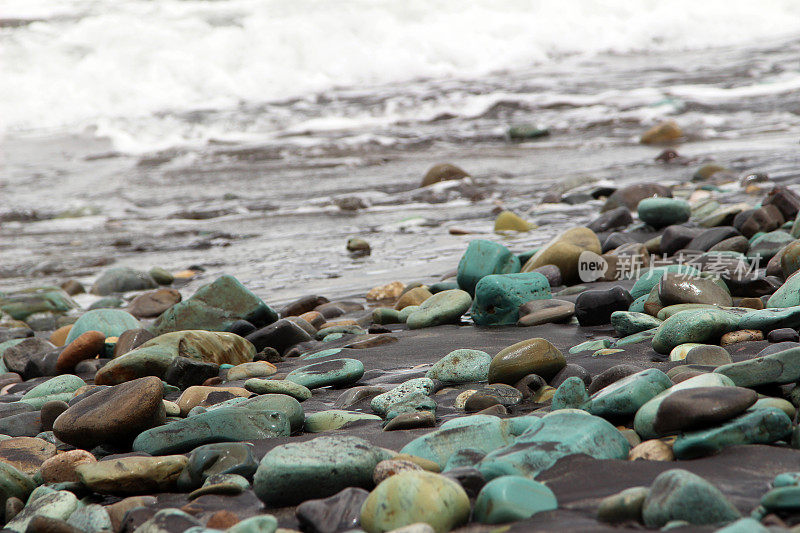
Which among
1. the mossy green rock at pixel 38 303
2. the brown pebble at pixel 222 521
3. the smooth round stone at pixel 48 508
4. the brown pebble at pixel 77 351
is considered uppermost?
the brown pebble at pixel 222 521

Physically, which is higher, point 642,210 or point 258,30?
point 258,30

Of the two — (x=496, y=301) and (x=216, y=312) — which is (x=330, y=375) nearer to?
(x=496, y=301)

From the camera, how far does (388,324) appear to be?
3529 mm

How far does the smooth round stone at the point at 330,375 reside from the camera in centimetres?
262

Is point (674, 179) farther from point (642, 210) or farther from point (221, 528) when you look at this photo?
point (221, 528)

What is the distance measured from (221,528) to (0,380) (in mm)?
2138

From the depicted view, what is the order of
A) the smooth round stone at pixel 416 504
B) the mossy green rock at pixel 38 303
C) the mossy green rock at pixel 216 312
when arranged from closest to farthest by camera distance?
the smooth round stone at pixel 416 504 → the mossy green rock at pixel 216 312 → the mossy green rock at pixel 38 303

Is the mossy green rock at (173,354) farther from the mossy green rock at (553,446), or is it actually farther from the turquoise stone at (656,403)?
the turquoise stone at (656,403)

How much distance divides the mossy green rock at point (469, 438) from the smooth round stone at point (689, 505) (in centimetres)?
46

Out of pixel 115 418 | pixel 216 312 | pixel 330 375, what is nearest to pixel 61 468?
pixel 115 418

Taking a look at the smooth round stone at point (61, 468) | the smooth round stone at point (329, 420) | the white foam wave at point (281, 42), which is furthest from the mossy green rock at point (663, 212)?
the white foam wave at point (281, 42)

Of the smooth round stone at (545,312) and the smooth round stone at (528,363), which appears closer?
the smooth round stone at (528,363)

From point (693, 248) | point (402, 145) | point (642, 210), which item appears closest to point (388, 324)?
point (693, 248)

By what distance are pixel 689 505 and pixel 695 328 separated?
118 centimetres
